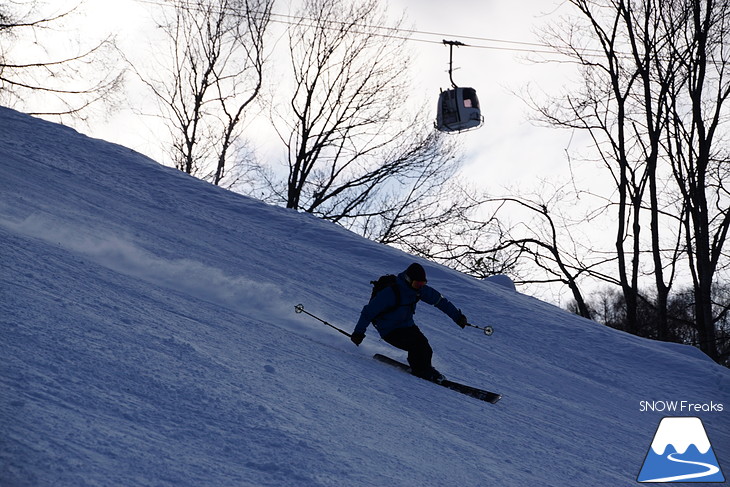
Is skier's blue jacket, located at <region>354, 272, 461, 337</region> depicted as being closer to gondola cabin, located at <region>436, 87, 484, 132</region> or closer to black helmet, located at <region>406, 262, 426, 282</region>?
black helmet, located at <region>406, 262, 426, 282</region>

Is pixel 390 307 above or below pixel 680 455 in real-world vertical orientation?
above

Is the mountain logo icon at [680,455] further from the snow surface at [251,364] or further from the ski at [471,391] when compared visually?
the ski at [471,391]

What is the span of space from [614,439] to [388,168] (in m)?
22.9

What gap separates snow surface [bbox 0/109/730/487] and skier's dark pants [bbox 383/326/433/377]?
44 centimetres

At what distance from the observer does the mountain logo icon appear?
514 centimetres

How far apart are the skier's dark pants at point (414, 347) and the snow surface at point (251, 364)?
436 mm

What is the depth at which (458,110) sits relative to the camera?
59.0 feet

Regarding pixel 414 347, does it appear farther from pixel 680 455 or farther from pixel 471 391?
pixel 680 455

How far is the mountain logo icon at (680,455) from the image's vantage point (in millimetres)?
5137

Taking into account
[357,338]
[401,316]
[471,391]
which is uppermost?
[401,316]

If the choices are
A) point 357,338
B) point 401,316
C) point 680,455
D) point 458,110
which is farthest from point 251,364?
point 458,110

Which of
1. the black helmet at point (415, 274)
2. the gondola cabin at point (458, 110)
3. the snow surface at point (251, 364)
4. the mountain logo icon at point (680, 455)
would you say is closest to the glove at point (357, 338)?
the snow surface at point (251, 364)

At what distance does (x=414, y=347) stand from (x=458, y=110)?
41.6 feet

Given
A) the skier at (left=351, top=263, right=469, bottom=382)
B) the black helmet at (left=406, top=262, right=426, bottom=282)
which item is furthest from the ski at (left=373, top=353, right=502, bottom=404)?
the black helmet at (left=406, top=262, right=426, bottom=282)
